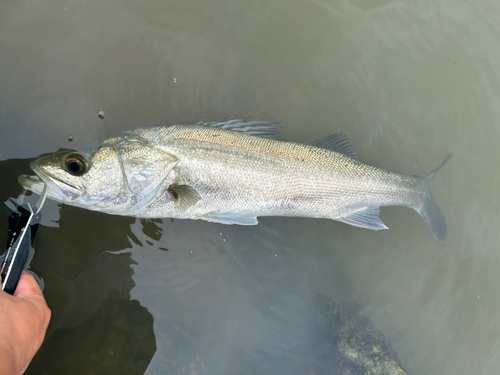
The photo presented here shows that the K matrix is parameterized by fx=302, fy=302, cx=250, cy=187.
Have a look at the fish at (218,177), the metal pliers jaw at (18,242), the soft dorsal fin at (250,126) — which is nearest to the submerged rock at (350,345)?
the fish at (218,177)

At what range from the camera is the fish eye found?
2.00 meters

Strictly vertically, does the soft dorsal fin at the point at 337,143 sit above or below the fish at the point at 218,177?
above

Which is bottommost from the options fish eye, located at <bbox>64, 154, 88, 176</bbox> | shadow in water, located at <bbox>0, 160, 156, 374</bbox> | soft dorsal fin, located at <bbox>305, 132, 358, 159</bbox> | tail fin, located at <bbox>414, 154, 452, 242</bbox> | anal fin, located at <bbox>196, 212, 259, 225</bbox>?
shadow in water, located at <bbox>0, 160, 156, 374</bbox>

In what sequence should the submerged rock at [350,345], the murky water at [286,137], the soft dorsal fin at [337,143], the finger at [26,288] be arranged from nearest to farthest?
the finger at [26,288] → the soft dorsal fin at [337,143] → the murky water at [286,137] → the submerged rock at [350,345]

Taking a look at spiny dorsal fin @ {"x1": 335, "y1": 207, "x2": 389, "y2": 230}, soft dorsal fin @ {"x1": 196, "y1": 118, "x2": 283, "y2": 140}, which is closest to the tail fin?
spiny dorsal fin @ {"x1": 335, "y1": 207, "x2": 389, "y2": 230}

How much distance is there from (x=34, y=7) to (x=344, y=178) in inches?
128

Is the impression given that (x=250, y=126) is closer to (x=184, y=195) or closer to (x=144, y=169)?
(x=184, y=195)

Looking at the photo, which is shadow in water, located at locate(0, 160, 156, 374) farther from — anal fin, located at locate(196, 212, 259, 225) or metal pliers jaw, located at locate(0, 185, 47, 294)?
anal fin, located at locate(196, 212, 259, 225)

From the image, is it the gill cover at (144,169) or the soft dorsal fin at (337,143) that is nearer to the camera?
the gill cover at (144,169)

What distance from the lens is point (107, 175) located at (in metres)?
2.07

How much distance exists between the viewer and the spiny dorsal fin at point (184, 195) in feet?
7.44

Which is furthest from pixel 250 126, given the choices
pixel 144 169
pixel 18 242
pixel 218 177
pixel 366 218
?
pixel 18 242

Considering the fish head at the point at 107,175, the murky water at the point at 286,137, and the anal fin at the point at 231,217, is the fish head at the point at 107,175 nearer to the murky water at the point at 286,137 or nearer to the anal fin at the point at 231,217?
the anal fin at the point at 231,217

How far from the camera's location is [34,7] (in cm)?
285
